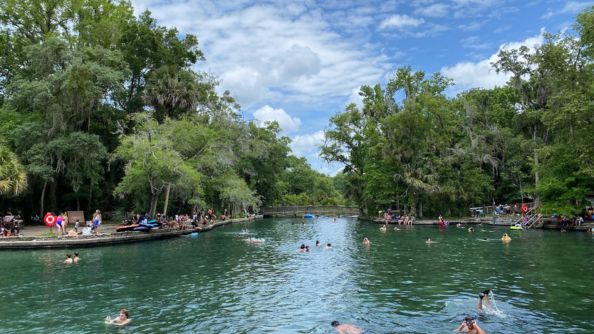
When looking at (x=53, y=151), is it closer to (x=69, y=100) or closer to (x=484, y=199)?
(x=69, y=100)

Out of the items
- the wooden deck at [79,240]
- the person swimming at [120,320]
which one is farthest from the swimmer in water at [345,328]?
the wooden deck at [79,240]

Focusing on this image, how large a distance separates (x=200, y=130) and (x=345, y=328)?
119 ft

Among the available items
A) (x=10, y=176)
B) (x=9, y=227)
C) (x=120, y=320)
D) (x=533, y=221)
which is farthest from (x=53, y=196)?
(x=533, y=221)

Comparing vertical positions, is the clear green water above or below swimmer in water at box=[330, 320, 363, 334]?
above

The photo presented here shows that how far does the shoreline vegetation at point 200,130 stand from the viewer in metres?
38.2

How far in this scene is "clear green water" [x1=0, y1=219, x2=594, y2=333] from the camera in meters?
13.4

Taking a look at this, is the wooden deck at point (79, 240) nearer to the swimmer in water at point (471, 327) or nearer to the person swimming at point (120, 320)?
the person swimming at point (120, 320)

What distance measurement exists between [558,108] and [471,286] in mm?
27519

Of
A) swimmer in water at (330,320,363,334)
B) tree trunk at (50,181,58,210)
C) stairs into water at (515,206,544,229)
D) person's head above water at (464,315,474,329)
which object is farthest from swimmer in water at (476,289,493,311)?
tree trunk at (50,181,58,210)

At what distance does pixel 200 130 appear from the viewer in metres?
46.4

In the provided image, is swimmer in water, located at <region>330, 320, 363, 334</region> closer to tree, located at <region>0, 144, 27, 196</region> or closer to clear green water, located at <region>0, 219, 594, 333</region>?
clear green water, located at <region>0, 219, 594, 333</region>

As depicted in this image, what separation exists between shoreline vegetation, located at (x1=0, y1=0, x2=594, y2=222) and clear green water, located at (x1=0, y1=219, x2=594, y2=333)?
36.7 ft

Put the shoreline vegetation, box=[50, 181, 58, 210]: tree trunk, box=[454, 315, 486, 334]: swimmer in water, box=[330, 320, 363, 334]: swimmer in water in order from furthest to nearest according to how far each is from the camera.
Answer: box=[50, 181, 58, 210]: tree trunk < the shoreline vegetation < box=[330, 320, 363, 334]: swimmer in water < box=[454, 315, 486, 334]: swimmer in water

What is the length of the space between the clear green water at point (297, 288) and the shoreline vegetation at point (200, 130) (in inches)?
441
